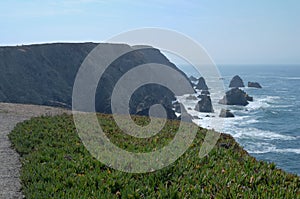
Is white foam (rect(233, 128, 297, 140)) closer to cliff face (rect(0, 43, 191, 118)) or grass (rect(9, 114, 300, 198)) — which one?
cliff face (rect(0, 43, 191, 118))

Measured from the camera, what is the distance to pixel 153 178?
23.1 ft

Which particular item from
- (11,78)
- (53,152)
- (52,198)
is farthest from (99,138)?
(11,78)

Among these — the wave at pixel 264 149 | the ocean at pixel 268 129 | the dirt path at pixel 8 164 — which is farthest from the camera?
the wave at pixel 264 149

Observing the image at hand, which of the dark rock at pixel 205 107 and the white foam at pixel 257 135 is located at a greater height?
the dark rock at pixel 205 107

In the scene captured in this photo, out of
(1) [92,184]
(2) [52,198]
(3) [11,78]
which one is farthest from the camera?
(3) [11,78]

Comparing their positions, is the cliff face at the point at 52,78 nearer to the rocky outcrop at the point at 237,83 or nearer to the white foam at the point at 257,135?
the white foam at the point at 257,135

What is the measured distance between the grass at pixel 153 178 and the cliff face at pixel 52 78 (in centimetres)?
3935

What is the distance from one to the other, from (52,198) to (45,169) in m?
1.75

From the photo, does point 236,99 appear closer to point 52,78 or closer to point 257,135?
point 257,135

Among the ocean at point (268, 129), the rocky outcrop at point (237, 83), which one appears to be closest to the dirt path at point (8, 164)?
the ocean at point (268, 129)

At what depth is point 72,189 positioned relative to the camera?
627 cm

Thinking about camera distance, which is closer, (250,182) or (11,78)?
(250,182)

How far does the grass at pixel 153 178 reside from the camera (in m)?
6.08

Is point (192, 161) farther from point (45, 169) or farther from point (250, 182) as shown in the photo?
point (45, 169)
